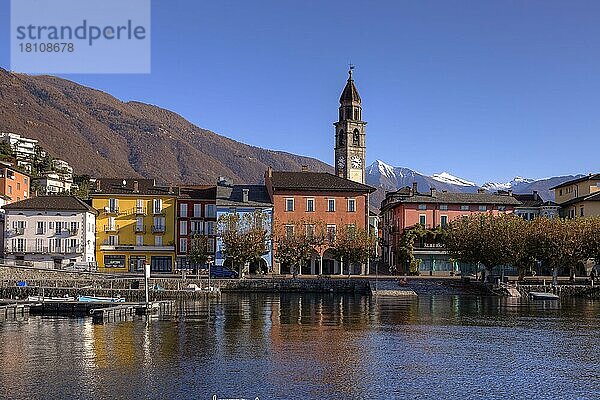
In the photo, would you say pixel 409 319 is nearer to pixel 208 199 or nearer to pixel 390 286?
pixel 390 286

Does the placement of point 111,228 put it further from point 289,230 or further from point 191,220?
point 289,230

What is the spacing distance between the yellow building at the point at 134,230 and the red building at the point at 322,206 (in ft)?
45.2

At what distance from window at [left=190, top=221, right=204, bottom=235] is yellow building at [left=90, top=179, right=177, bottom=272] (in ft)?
8.20

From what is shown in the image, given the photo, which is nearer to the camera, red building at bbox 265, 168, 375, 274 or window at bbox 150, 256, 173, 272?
red building at bbox 265, 168, 375, 274

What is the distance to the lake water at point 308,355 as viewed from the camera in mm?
30156

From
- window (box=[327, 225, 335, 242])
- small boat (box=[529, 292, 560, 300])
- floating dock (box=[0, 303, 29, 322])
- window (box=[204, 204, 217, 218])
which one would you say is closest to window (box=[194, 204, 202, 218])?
window (box=[204, 204, 217, 218])

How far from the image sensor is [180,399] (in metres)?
28.0

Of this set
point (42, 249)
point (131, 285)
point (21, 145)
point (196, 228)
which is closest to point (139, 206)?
point (196, 228)

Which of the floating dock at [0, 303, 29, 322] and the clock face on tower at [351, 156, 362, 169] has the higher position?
the clock face on tower at [351, 156, 362, 169]

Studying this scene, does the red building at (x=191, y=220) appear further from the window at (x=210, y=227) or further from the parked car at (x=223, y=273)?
the parked car at (x=223, y=273)

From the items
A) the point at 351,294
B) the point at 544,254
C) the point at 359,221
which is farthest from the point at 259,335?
the point at 359,221

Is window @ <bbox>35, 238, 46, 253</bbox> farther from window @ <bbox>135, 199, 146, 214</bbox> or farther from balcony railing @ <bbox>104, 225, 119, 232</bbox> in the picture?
window @ <bbox>135, 199, 146, 214</bbox>

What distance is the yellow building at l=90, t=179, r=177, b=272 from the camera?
97.3 m

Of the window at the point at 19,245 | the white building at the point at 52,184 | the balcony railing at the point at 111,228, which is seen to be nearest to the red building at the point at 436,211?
the balcony railing at the point at 111,228
